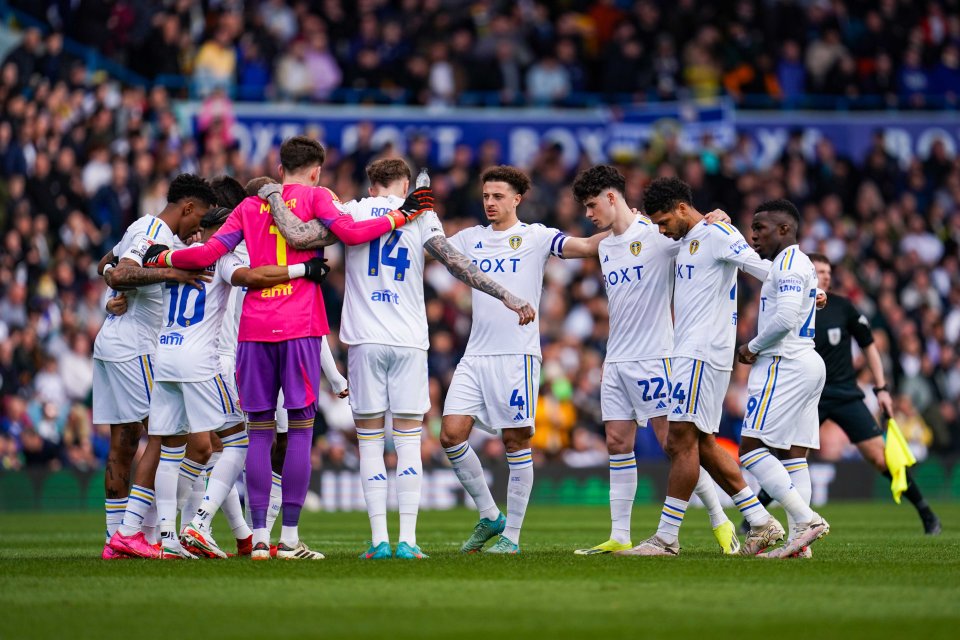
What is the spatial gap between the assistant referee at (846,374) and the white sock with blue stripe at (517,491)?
3.92 meters

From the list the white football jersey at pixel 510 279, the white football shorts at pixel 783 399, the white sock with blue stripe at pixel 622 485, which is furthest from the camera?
the white football jersey at pixel 510 279

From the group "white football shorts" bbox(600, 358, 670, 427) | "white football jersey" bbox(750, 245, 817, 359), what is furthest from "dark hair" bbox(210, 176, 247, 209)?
"white football jersey" bbox(750, 245, 817, 359)

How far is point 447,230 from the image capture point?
22906 mm

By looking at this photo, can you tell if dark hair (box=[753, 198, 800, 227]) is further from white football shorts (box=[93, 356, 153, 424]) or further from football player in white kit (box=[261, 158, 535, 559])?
white football shorts (box=[93, 356, 153, 424])

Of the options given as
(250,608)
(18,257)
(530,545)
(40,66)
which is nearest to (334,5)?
(40,66)

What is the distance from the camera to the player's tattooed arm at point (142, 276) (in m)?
10.1

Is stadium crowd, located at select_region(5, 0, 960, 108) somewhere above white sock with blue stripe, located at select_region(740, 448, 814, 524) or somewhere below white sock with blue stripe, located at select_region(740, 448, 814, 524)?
above

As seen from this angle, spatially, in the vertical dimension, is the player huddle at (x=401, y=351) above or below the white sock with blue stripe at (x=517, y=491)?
above

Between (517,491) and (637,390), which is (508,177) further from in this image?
(517,491)

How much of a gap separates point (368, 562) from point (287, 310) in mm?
1713

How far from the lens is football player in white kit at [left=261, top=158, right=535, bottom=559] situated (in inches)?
386

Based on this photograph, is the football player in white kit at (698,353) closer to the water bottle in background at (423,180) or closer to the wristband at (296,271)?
the water bottle in background at (423,180)

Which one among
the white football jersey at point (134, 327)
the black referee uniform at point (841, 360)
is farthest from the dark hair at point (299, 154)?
the black referee uniform at point (841, 360)

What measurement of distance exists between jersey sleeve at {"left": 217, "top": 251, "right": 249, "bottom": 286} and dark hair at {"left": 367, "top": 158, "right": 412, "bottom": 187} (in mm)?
1081
